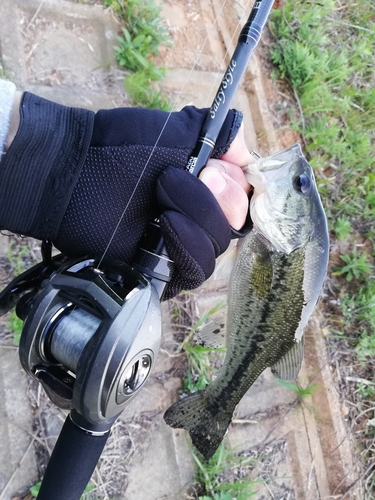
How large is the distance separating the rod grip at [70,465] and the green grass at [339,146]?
84.8 inches

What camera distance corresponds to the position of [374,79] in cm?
356

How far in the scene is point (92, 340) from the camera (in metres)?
1.00

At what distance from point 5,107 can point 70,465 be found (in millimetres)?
1017

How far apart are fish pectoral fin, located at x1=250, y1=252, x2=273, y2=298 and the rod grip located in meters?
A: 0.97

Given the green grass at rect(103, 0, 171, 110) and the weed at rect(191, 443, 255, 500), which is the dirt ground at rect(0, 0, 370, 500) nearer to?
the green grass at rect(103, 0, 171, 110)

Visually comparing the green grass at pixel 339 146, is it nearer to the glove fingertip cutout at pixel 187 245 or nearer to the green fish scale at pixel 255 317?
the green fish scale at pixel 255 317

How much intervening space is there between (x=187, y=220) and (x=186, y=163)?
0.23 metres

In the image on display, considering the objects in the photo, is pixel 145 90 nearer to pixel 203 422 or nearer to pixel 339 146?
pixel 339 146

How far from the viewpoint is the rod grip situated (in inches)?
43.6

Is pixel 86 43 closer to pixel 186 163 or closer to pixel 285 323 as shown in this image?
pixel 186 163

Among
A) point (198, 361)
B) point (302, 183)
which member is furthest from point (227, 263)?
point (198, 361)

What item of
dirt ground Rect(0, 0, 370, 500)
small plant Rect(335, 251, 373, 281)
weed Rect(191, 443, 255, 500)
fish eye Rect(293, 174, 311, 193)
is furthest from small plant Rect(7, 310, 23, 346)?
small plant Rect(335, 251, 373, 281)

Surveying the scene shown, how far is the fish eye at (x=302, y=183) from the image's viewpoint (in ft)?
5.73

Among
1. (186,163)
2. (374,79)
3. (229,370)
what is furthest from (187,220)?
(374,79)
